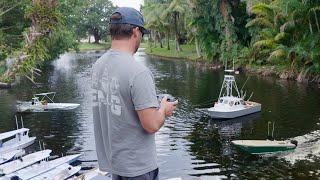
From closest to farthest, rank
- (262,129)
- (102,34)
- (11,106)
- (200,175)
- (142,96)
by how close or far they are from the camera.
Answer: (142,96) → (200,175) → (262,129) → (11,106) → (102,34)

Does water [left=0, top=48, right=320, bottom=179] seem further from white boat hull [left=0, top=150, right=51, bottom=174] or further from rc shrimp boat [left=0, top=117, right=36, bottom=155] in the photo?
white boat hull [left=0, top=150, right=51, bottom=174]

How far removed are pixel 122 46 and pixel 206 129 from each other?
107ft

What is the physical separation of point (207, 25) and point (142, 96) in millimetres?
85510

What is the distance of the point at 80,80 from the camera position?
71.2 m

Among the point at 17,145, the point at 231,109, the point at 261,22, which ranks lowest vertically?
the point at 17,145

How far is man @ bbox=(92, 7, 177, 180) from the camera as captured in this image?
16.1 feet

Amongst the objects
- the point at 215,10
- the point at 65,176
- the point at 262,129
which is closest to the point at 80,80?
the point at 215,10

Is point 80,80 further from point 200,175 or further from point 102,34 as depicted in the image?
point 102,34

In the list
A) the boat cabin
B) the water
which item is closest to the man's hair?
the water

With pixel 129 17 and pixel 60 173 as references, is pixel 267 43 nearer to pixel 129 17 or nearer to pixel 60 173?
pixel 60 173

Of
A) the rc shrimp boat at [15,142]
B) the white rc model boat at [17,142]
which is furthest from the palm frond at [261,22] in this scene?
the white rc model boat at [17,142]

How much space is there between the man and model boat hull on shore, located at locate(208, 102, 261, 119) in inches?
1415

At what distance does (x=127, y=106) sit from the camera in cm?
503

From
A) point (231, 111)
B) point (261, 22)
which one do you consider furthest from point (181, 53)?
point (231, 111)
